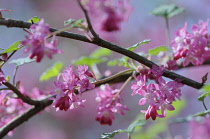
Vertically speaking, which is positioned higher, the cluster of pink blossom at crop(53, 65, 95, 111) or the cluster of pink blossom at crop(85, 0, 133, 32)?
the cluster of pink blossom at crop(85, 0, 133, 32)

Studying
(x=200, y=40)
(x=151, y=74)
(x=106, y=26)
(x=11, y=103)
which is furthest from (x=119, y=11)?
(x=11, y=103)

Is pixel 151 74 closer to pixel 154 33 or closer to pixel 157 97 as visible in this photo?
pixel 157 97

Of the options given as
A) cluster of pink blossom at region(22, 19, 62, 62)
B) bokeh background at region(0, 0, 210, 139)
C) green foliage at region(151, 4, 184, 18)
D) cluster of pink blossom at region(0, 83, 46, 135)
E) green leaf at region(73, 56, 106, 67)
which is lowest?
bokeh background at region(0, 0, 210, 139)

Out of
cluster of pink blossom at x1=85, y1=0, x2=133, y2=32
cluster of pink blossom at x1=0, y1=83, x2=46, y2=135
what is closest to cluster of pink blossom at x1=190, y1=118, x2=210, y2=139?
cluster of pink blossom at x1=85, y1=0, x2=133, y2=32

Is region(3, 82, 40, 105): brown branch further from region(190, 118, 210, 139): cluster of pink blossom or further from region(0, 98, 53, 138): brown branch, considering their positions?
region(190, 118, 210, 139): cluster of pink blossom

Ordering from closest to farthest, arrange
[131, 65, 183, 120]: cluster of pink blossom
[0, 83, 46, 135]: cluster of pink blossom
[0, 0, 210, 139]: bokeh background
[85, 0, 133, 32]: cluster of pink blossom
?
1. [85, 0, 133, 32]: cluster of pink blossom
2. [131, 65, 183, 120]: cluster of pink blossom
3. [0, 83, 46, 135]: cluster of pink blossom
4. [0, 0, 210, 139]: bokeh background

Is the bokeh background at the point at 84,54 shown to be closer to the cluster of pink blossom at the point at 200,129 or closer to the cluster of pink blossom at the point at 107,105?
the cluster of pink blossom at the point at 107,105
